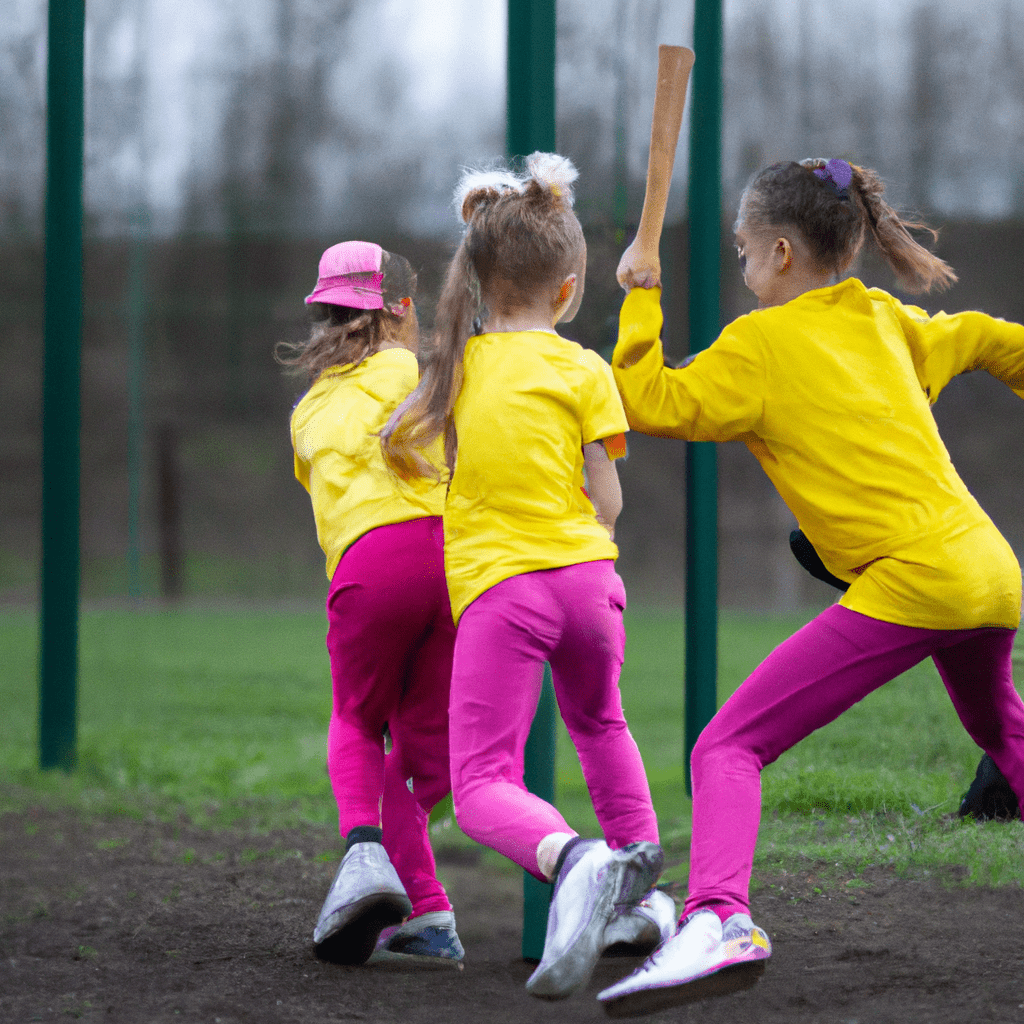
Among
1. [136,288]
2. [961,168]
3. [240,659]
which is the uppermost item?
[961,168]

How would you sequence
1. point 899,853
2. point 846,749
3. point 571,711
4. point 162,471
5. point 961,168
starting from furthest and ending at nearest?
point 162,471 → point 961,168 → point 846,749 → point 899,853 → point 571,711

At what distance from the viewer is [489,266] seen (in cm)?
224

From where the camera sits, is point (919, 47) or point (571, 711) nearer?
point (571, 711)

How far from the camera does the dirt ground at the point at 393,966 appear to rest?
2.36 m

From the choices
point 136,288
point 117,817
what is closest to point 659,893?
point 117,817

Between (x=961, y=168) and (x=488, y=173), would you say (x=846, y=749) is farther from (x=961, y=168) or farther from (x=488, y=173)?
(x=961, y=168)

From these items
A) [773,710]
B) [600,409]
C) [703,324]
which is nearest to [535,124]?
[600,409]

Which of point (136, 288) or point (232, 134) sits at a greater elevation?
point (232, 134)

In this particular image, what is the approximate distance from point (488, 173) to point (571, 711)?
96 centimetres

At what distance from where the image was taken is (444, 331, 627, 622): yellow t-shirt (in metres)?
2.15

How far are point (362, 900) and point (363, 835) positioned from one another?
6.7 inches

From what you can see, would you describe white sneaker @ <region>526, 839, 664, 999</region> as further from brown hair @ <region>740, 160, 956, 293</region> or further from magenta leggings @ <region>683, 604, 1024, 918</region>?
brown hair @ <region>740, 160, 956, 293</region>

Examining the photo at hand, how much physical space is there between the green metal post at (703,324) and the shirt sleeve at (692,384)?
1198mm

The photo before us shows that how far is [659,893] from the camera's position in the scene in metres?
2.27
